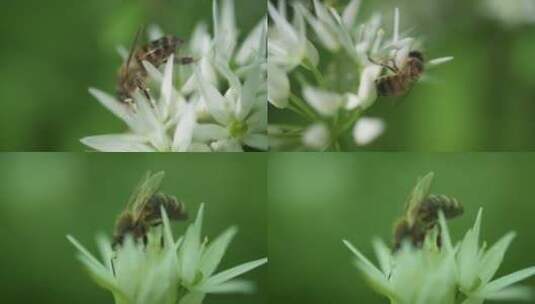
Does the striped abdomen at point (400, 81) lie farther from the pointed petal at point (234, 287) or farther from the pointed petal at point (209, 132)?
the pointed petal at point (234, 287)

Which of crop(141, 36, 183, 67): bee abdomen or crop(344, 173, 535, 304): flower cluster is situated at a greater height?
crop(141, 36, 183, 67): bee abdomen

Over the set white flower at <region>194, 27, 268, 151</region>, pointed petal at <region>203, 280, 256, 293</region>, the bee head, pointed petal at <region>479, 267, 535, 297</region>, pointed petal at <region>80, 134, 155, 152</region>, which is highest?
the bee head

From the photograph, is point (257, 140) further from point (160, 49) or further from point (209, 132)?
point (160, 49)

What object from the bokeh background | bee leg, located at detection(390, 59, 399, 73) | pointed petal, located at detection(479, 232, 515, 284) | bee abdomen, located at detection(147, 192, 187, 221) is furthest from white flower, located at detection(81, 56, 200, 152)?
pointed petal, located at detection(479, 232, 515, 284)

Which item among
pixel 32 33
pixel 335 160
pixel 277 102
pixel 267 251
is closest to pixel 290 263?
pixel 267 251

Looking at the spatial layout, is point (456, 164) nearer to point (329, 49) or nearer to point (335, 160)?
point (335, 160)

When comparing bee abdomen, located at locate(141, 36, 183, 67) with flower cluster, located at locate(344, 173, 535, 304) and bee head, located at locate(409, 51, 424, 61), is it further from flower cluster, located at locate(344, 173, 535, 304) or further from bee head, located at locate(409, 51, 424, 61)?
flower cluster, located at locate(344, 173, 535, 304)

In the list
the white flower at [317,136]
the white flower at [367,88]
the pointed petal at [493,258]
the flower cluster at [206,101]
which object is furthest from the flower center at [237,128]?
the pointed petal at [493,258]
